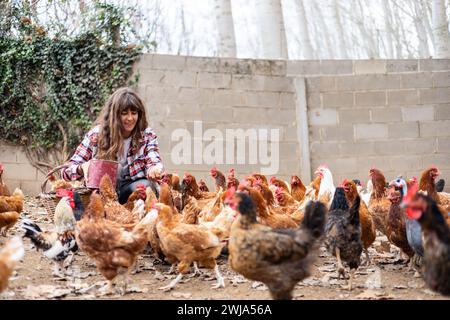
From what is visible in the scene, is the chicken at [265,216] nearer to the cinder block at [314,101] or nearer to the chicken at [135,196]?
the chicken at [135,196]

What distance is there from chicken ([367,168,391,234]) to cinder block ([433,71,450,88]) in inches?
163

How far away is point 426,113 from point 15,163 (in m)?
7.58

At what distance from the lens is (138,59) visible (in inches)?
369

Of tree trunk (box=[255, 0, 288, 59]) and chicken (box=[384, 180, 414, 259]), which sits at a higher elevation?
tree trunk (box=[255, 0, 288, 59])

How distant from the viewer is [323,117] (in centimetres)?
941

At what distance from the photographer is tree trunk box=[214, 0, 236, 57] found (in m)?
11.9

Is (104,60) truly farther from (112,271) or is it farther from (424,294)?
(424,294)

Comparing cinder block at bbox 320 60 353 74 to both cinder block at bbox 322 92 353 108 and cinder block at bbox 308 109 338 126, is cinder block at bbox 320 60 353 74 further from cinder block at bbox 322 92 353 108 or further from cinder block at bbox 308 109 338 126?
cinder block at bbox 308 109 338 126

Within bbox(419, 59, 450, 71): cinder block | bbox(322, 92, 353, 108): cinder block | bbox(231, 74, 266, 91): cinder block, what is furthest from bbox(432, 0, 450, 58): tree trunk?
bbox(231, 74, 266, 91): cinder block

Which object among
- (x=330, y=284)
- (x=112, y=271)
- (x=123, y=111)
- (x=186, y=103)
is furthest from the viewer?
(x=186, y=103)

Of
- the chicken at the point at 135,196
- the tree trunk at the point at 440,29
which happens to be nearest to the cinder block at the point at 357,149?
the chicken at the point at 135,196

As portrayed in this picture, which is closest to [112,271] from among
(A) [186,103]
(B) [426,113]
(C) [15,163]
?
(A) [186,103]

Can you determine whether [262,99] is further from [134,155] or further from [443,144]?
[134,155]

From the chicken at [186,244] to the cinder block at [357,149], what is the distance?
Result: 5.31 meters
